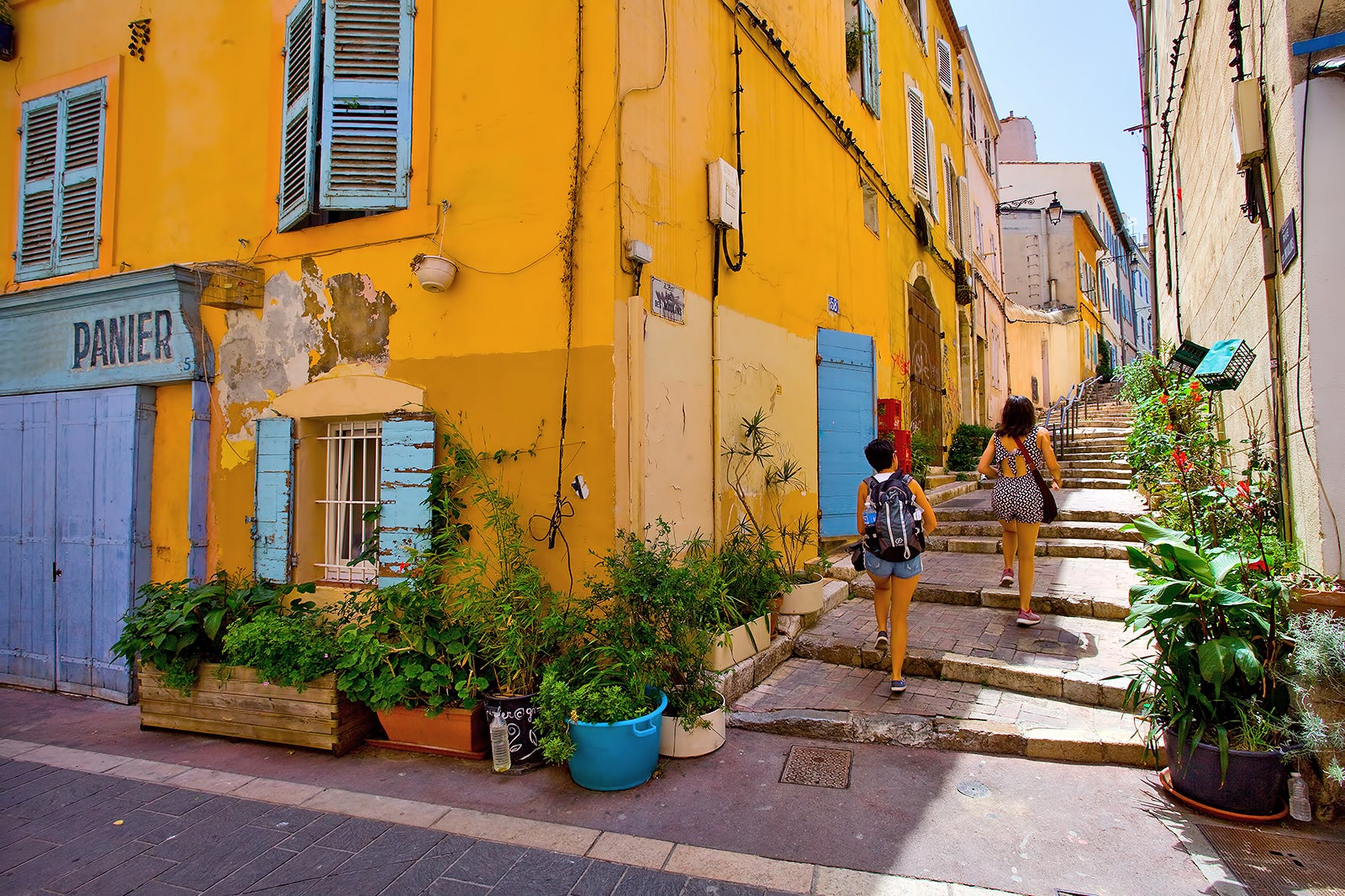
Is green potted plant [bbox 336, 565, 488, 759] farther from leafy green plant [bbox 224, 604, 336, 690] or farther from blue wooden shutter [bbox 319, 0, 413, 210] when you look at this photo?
blue wooden shutter [bbox 319, 0, 413, 210]

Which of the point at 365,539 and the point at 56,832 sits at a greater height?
the point at 365,539

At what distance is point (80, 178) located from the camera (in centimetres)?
669

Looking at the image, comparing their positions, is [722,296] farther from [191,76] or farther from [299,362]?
[191,76]

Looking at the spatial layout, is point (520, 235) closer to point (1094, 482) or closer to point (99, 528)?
point (99, 528)

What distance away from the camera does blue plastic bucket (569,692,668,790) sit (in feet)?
11.9

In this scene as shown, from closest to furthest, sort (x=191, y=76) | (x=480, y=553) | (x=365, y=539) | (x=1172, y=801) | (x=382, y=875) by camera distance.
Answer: (x=382, y=875) < (x=1172, y=801) < (x=480, y=553) < (x=365, y=539) < (x=191, y=76)

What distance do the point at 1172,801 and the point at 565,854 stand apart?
2.88 m

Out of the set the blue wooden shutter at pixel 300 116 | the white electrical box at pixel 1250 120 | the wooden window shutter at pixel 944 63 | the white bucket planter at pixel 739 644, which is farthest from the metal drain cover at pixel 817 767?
the wooden window shutter at pixel 944 63

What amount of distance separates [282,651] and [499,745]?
1608 millimetres

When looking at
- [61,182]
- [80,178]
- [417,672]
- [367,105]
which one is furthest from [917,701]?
[61,182]

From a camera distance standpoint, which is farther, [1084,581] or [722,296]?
[1084,581]

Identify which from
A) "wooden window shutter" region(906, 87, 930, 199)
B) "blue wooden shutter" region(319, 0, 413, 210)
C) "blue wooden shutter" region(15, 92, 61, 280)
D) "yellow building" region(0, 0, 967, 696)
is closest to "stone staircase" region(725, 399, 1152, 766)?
"yellow building" region(0, 0, 967, 696)

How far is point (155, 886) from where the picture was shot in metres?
3.04

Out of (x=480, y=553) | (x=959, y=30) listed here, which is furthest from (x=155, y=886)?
(x=959, y=30)
